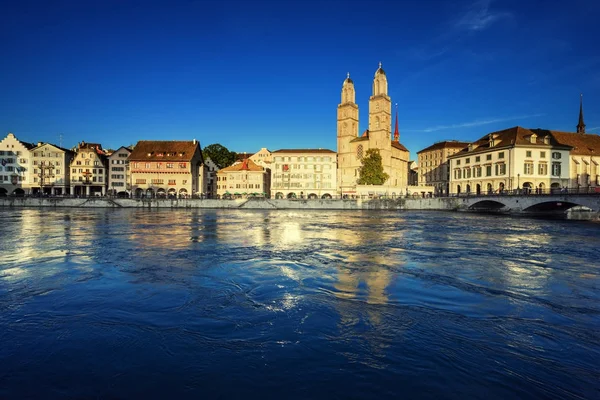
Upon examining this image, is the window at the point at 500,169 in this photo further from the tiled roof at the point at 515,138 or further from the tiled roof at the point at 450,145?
the tiled roof at the point at 450,145

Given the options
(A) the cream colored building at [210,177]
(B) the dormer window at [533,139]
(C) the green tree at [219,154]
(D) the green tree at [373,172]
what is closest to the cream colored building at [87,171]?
(A) the cream colored building at [210,177]

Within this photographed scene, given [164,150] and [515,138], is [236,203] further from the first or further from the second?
[515,138]

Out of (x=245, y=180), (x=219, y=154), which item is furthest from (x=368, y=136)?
(x=219, y=154)

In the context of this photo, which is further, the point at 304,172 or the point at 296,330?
the point at 304,172

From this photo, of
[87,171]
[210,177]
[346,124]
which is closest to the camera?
[87,171]

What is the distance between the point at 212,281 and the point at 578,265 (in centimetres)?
1238

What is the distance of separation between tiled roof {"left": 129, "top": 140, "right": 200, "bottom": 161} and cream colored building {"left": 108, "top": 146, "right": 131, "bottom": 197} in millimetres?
4615

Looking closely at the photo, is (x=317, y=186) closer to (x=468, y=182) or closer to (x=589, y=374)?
(x=468, y=182)

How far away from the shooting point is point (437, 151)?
107 meters

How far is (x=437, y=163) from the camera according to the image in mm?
106500

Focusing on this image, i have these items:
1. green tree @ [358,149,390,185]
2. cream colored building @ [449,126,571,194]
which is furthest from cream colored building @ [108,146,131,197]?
cream colored building @ [449,126,571,194]

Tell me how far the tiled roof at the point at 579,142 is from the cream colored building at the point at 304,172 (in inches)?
1636

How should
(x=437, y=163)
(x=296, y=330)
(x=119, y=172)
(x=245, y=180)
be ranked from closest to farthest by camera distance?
1. (x=296, y=330)
2. (x=119, y=172)
3. (x=245, y=180)
4. (x=437, y=163)

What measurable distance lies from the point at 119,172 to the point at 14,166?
2156 centimetres
